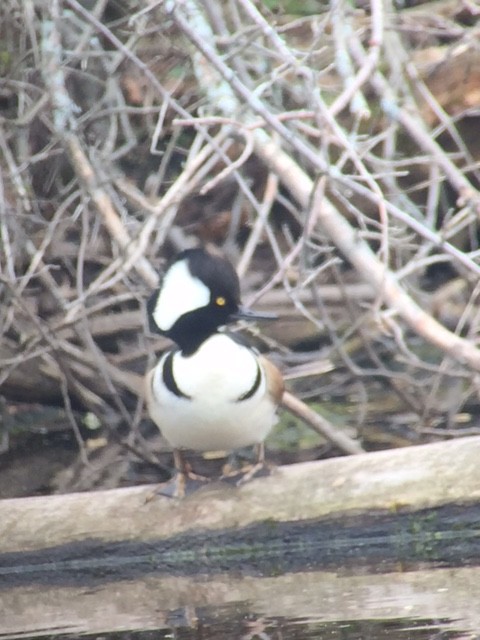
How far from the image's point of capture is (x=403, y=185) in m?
7.93

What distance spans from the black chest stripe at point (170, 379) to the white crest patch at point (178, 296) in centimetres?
13

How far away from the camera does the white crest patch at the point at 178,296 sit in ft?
14.7

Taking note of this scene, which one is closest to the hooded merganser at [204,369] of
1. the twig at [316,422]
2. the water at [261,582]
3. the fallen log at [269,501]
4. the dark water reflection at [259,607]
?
the fallen log at [269,501]

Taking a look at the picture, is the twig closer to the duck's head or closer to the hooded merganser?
the hooded merganser

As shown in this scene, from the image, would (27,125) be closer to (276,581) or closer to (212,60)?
(212,60)

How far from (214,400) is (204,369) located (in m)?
0.12

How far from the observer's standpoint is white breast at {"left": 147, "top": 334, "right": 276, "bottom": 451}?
4449 millimetres

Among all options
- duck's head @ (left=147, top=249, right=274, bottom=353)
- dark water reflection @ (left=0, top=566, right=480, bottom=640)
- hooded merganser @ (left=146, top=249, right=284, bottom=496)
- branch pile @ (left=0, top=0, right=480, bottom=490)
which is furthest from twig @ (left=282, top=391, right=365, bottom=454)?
dark water reflection @ (left=0, top=566, right=480, bottom=640)

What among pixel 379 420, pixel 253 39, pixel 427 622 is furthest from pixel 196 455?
pixel 427 622

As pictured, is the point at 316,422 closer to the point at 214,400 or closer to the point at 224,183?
the point at 214,400

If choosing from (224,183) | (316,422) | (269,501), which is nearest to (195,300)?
(269,501)

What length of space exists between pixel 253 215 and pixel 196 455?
1842 mm

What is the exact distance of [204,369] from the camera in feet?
14.7

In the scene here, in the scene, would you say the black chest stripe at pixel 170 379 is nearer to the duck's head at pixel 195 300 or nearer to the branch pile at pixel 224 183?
the duck's head at pixel 195 300
